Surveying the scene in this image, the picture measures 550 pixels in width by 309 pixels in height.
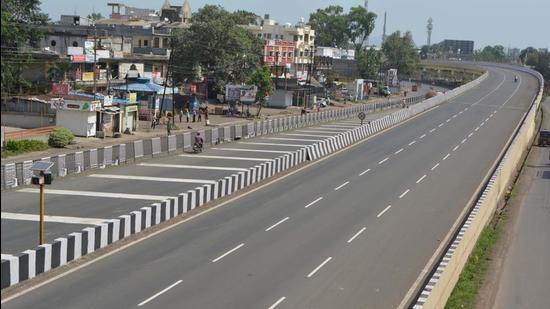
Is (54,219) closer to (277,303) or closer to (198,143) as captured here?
(277,303)

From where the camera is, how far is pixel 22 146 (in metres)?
44.6

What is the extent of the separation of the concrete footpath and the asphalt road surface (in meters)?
2.62

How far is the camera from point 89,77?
72.6m

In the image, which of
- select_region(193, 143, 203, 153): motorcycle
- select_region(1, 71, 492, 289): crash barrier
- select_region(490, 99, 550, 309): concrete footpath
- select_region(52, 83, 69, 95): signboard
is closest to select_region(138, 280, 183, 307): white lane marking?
select_region(1, 71, 492, 289): crash barrier

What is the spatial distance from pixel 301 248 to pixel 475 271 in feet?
20.3

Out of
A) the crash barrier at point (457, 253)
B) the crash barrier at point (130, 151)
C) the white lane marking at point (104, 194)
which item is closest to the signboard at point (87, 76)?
the crash barrier at point (130, 151)

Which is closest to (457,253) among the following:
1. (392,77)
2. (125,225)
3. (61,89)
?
(125,225)

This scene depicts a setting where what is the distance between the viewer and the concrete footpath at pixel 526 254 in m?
24.4

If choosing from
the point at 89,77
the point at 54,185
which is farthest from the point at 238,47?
the point at 54,185

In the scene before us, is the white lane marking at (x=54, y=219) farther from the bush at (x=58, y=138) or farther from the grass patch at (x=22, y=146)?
the bush at (x=58, y=138)

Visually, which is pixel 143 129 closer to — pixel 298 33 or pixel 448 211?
pixel 448 211

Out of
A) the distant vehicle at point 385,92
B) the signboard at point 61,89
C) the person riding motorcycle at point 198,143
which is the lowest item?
the person riding motorcycle at point 198,143

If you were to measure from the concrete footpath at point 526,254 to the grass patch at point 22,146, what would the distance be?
2726 centimetres

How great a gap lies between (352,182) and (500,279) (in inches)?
580
